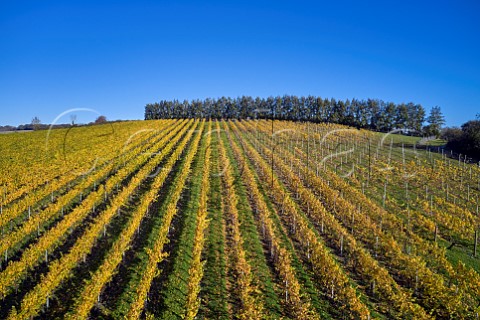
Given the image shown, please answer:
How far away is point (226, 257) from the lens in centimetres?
1842

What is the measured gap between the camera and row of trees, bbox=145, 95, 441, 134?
92.1 metres

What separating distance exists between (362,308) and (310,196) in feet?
46.2

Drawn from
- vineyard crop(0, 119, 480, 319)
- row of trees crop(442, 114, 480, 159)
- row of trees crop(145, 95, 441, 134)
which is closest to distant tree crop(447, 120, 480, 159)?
row of trees crop(442, 114, 480, 159)

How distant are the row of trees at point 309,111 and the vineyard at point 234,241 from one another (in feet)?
188

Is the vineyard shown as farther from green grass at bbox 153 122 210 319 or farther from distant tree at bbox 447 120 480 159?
distant tree at bbox 447 120 480 159

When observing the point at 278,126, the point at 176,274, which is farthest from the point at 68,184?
the point at 278,126

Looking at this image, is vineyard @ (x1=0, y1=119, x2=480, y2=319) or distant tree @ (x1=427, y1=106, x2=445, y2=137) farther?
distant tree @ (x1=427, y1=106, x2=445, y2=137)

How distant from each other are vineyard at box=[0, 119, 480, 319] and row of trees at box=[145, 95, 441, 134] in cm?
5720

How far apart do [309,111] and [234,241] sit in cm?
9209

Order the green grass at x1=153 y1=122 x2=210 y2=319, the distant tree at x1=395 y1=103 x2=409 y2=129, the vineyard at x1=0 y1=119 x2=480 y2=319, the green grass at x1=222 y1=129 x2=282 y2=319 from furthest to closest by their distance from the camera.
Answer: the distant tree at x1=395 y1=103 x2=409 y2=129, the green grass at x1=222 y1=129 x2=282 y2=319, the vineyard at x1=0 y1=119 x2=480 y2=319, the green grass at x1=153 y1=122 x2=210 y2=319

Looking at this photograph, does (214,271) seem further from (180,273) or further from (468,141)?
(468,141)

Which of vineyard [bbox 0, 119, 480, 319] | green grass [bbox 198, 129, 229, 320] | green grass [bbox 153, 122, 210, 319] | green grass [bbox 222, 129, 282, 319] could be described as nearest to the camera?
green grass [bbox 153, 122, 210, 319]

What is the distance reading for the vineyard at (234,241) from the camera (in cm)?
1440

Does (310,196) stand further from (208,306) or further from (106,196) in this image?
(106,196)
